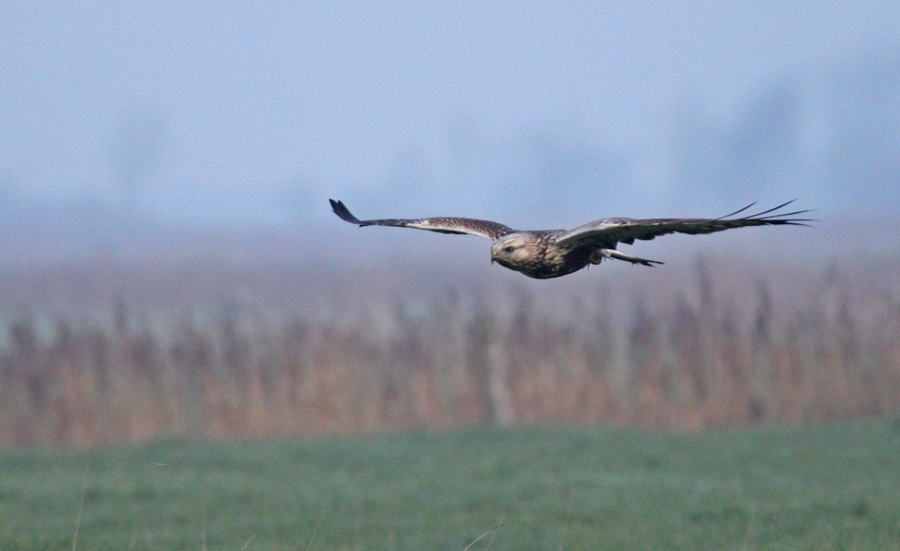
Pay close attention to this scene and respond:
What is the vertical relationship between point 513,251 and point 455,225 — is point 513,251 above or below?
below

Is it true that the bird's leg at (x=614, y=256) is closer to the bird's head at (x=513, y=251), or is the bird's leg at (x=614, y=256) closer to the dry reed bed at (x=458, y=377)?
the bird's head at (x=513, y=251)

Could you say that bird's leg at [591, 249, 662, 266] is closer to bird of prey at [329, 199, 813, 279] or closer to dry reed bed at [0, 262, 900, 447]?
bird of prey at [329, 199, 813, 279]

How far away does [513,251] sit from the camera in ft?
17.3

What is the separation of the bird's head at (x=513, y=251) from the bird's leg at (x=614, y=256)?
0.33 meters

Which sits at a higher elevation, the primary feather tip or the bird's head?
the primary feather tip

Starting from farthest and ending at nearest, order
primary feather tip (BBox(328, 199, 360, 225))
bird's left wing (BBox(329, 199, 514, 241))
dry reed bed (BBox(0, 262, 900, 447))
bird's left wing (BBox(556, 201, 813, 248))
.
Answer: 1. dry reed bed (BBox(0, 262, 900, 447))
2. primary feather tip (BBox(328, 199, 360, 225))
3. bird's left wing (BBox(329, 199, 514, 241))
4. bird's left wing (BBox(556, 201, 813, 248))

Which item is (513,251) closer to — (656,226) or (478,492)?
(656,226)

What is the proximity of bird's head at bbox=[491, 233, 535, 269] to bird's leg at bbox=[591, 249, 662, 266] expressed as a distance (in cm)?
33

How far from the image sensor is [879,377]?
47.1 feet

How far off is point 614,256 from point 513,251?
0.51m

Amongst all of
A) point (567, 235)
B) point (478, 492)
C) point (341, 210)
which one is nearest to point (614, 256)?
point (567, 235)

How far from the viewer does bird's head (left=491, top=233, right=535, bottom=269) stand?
525 cm

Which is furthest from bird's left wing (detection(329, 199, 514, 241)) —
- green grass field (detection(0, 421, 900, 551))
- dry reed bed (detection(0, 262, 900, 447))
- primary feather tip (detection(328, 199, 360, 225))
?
dry reed bed (detection(0, 262, 900, 447))

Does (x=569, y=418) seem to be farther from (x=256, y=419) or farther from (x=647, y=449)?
(x=256, y=419)
